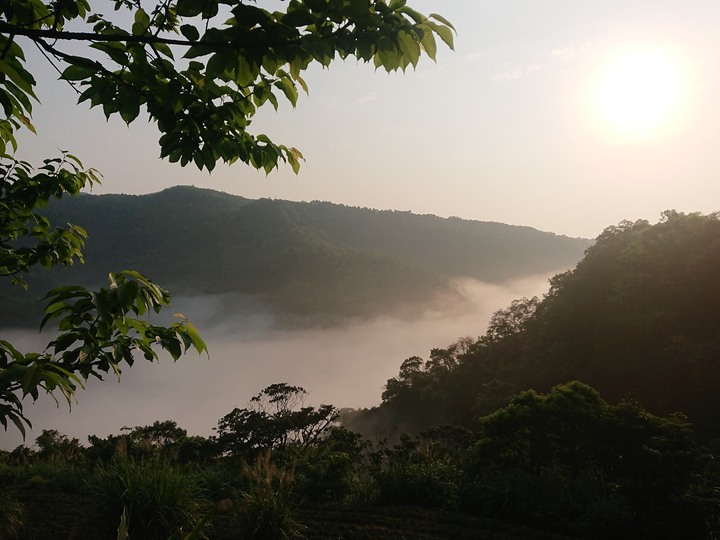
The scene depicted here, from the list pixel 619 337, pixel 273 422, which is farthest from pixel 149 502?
pixel 619 337

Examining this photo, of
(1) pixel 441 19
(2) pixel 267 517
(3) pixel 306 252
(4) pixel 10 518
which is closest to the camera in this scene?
(1) pixel 441 19

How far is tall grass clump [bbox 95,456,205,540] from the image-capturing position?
16.1 ft

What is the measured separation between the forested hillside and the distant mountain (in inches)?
3609

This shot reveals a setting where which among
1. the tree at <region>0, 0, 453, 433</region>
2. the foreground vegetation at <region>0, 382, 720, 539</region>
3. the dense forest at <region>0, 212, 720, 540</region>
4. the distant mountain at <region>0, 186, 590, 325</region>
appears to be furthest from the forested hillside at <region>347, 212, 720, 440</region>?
the distant mountain at <region>0, 186, 590, 325</region>

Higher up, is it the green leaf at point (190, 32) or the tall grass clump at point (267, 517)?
the green leaf at point (190, 32)

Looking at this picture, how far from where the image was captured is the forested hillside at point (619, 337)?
2230 cm

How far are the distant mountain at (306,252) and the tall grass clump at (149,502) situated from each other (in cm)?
11805

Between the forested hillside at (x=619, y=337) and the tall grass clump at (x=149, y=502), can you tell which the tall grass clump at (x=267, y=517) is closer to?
the tall grass clump at (x=149, y=502)

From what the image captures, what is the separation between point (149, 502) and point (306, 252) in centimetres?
12407

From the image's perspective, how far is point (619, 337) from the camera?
84.5 feet

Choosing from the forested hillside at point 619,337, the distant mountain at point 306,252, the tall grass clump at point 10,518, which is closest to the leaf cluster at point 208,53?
the tall grass clump at point 10,518

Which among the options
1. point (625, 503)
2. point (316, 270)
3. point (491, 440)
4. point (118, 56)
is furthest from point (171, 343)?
point (316, 270)

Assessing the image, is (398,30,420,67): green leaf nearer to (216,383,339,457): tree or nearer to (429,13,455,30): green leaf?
(429,13,455,30): green leaf

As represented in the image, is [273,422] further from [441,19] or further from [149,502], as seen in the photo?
[441,19]
